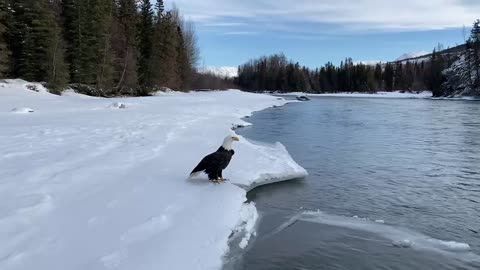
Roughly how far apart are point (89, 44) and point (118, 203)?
38804mm

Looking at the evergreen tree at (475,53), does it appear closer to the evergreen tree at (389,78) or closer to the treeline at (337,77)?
the treeline at (337,77)

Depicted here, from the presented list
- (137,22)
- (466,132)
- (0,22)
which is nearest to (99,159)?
(466,132)

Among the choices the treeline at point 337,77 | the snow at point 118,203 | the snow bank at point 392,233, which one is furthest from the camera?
the treeline at point 337,77

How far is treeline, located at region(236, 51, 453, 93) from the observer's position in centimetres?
14238

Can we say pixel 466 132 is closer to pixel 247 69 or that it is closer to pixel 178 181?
pixel 178 181

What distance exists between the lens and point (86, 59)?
40844 millimetres

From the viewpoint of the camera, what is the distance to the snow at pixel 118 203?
15.3 ft

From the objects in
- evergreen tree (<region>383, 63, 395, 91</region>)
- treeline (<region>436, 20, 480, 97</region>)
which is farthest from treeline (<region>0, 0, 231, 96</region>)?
evergreen tree (<region>383, 63, 395, 91</region>)

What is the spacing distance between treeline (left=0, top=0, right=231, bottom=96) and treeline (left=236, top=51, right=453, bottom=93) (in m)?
92.4

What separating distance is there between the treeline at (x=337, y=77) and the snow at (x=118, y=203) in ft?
414

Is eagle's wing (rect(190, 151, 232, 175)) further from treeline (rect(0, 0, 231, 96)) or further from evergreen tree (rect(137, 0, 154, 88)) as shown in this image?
evergreen tree (rect(137, 0, 154, 88))

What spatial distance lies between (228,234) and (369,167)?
7.34m

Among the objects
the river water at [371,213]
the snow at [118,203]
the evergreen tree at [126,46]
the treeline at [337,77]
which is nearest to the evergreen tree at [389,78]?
the treeline at [337,77]

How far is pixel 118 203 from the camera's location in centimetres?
633
